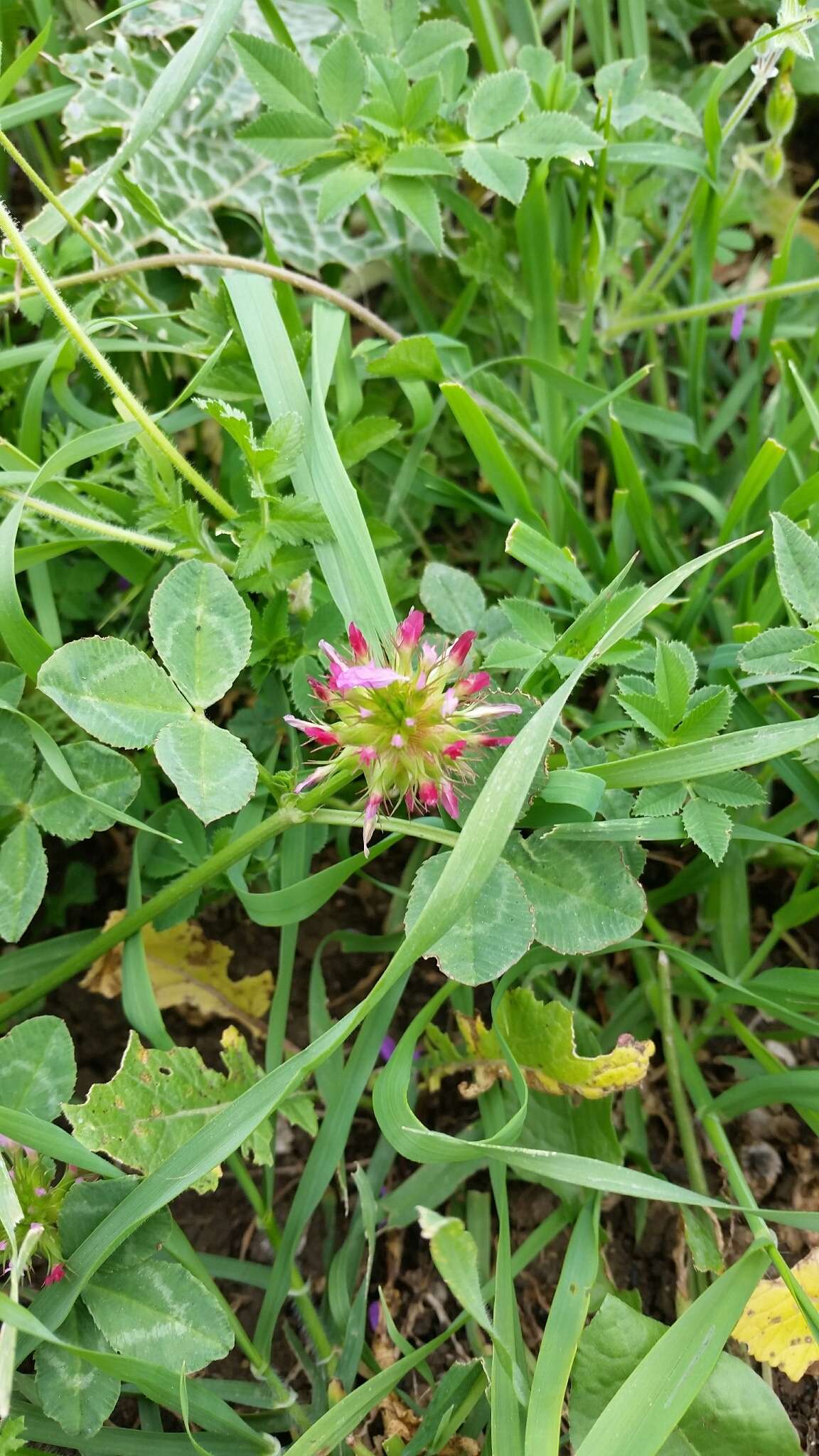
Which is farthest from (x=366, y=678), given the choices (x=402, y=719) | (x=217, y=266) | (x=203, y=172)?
(x=203, y=172)

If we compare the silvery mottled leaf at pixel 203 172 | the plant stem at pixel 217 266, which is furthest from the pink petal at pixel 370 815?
the silvery mottled leaf at pixel 203 172

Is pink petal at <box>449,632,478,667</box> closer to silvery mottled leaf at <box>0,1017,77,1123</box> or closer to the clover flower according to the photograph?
the clover flower

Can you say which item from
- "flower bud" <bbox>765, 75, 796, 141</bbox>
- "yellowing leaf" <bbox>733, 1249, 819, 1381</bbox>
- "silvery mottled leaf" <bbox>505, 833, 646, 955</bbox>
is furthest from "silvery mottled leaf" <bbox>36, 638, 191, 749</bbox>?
"flower bud" <bbox>765, 75, 796, 141</bbox>

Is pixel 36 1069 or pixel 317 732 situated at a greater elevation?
pixel 317 732

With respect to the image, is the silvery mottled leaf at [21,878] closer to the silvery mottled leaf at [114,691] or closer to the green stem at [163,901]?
the green stem at [163,901]

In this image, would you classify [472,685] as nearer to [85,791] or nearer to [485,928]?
[485,928]

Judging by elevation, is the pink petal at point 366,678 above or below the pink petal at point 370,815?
above

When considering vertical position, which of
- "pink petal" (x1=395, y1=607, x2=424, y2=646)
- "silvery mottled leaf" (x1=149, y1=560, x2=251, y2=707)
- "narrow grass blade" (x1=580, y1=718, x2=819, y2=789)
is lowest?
"narrow grass blade" (x1=580, y1=718, x2=819, y2=789)

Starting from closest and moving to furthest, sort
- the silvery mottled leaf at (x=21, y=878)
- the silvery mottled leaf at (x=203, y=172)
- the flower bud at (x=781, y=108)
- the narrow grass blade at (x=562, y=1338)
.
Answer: the narrow grass blade at (x=562, y=1338)
the silvery mottled leaf at (x=21, y=878)
the flower bud at (x=781, y=108)
the silvery mottled leaf at (x=203, y=172)
